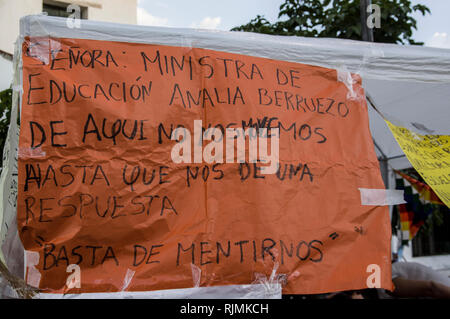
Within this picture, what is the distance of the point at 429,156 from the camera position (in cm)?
235

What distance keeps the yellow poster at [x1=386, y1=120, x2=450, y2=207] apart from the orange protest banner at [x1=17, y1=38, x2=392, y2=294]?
0.25 m

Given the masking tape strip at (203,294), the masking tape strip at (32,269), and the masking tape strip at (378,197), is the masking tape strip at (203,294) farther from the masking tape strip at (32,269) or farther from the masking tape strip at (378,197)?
the masking tape strip at (378,197)

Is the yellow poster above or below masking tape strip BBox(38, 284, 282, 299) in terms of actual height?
above

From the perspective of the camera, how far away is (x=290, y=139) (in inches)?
84.0

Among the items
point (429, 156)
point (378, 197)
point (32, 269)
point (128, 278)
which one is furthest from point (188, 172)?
point (429, 156)

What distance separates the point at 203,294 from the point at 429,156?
155cm

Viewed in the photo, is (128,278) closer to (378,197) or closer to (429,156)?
(378,197)

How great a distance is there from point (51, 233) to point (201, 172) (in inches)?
30.0

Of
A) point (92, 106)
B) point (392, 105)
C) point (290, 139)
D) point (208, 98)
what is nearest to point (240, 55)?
point (208, 98)

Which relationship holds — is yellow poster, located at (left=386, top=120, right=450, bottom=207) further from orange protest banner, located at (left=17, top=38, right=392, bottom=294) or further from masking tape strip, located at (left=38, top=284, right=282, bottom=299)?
masking tape strip, located at (left=38, top=284, right=282, bottom=299)

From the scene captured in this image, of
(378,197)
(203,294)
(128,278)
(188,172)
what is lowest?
(203,294)

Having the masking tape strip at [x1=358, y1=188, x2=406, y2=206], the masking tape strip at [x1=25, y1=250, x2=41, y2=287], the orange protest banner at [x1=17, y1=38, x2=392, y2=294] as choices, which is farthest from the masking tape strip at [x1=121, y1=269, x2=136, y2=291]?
the masking tape strip at [x1=358, y1=188, x2=406, y2=206]

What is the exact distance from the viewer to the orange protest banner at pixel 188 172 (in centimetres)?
184

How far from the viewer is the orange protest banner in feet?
6.05
